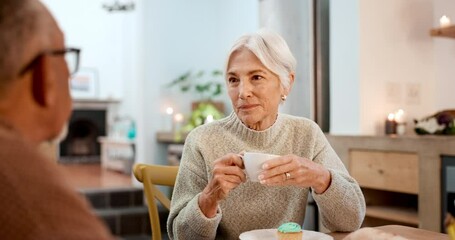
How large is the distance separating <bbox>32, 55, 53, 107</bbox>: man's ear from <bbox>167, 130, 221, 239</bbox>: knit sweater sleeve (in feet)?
2.82

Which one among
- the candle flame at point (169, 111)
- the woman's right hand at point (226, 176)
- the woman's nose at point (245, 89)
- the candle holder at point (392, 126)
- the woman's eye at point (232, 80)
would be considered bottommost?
the woman's right hand at point (226, 176)

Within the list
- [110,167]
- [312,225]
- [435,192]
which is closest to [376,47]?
[435,192]

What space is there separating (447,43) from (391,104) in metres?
0.54

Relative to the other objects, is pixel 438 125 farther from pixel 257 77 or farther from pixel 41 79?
pixel 41 79

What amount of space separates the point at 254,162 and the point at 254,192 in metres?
0.38

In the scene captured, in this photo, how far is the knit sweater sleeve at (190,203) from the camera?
1424mm

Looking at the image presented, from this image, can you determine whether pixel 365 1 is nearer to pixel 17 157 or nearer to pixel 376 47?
pixel 376 47

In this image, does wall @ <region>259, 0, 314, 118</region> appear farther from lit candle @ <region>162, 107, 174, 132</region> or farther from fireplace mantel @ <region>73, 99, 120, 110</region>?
fireplace mantel @ <region>73, 99, 120, 110</region>

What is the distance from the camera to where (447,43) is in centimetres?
337

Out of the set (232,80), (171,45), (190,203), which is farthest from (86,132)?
(190,203)

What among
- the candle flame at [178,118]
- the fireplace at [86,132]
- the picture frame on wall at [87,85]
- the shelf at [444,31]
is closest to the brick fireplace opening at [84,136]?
the fireplace at [86,132]

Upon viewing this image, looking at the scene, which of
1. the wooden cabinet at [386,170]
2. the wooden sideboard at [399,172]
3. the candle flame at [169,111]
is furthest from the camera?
the candle flame at [169,111]

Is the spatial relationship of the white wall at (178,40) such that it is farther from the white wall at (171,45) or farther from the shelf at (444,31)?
the shelf at (444,31)

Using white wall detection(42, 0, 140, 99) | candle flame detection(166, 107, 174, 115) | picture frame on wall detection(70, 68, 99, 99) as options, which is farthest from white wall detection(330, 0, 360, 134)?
picture frame on wall detection(70, 68, 99, 99)
